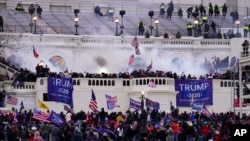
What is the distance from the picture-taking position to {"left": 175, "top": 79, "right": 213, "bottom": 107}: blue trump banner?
7225cm

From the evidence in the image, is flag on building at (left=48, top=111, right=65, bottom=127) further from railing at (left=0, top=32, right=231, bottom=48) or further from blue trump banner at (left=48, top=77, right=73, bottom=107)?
railing at (left=0, top=32, right=231, bottom=48)

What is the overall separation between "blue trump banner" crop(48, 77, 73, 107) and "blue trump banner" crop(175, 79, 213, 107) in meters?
8.05

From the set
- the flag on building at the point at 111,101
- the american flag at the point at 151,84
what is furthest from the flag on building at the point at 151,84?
the flag on building at the point at 111,101

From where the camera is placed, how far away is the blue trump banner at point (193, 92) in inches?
2844

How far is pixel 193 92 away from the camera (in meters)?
72.2

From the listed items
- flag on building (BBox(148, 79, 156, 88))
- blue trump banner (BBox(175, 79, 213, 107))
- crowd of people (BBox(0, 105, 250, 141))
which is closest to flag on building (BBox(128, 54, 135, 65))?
blue trump banner (BBox(175, 79, 213, 107))

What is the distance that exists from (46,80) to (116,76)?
5428mm

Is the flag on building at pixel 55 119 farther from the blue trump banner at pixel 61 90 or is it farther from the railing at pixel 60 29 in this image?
the railing at pixel 60 29

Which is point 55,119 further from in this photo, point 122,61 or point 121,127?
point 122,61

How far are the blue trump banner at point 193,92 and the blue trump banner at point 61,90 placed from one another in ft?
26.4

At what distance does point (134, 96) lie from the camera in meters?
72.5

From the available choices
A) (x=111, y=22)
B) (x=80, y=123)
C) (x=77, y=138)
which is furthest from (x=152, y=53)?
(x=77, y=138)

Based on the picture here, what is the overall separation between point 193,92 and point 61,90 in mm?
9086

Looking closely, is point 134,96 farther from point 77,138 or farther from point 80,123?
point 77,138
